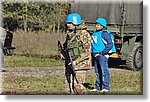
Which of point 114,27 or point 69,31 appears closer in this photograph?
point 69,31

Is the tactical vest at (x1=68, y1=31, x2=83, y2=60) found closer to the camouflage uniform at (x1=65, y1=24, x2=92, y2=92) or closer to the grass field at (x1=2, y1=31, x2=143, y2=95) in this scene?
the camouflage uniform at (x1=65, y1=24, x2=92, y2=92)

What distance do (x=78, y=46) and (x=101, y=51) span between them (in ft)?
1.42

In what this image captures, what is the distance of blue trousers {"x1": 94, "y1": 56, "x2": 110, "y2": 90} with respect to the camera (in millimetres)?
9898

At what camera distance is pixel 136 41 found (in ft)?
33.0

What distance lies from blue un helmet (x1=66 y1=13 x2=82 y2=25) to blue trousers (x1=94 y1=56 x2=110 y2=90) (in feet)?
2.17

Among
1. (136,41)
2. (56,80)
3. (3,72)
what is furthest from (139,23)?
(3,72)

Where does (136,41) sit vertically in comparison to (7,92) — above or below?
above

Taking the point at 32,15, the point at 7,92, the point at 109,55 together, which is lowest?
the point at 7,92

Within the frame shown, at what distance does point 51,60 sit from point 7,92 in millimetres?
883

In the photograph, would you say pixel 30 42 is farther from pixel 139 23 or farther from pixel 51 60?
pixel 139 23

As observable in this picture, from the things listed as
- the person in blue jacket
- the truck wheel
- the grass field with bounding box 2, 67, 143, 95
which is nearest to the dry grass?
the grass field with bounding box 2, 67, 143, 95

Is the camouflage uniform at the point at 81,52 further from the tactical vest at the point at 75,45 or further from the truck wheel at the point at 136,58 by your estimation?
the truck wheel at the point at 136,58

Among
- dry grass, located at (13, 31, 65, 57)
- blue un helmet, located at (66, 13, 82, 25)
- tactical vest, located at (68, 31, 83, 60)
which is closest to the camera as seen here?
tactical vest, located at (68, 31, 83, 60)

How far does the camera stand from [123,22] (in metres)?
10.5
